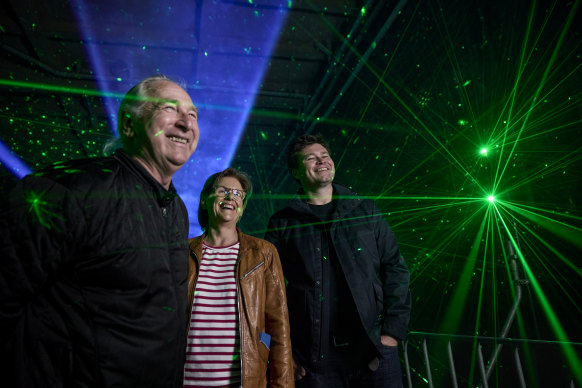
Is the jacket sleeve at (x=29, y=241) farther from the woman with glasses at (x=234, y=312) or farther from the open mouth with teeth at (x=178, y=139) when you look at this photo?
the woman with glasses at (x=234, y=312)

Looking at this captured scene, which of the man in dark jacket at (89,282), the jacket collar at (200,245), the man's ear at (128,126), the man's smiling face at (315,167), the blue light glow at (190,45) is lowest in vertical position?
the man in dark jacket at (89,282)

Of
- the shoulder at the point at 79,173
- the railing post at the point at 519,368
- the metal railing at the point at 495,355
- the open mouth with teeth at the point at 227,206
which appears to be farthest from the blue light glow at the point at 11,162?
the railing post at the point at 519,368

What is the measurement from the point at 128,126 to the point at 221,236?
1.00 m

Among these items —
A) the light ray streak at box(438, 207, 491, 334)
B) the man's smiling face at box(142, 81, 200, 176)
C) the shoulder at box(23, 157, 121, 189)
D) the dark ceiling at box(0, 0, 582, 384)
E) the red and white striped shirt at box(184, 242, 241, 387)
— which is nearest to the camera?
the shoulder at box(23, 157, 121, 189)

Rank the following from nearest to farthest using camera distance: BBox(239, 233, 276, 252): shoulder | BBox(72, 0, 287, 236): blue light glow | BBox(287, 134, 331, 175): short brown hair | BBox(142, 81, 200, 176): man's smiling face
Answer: BBox(142, 81, 200, 176): man's smiling face
BBox(239, 233, 276, 252): shoulder
BBox(287, 134, 331, 175): short brown hair
BBox(72, 0, 287, 236): blue light glow

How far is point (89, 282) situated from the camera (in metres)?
1.11

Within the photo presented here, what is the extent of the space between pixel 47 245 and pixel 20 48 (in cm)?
712

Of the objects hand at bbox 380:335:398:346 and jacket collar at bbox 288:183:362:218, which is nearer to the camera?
hand at bbox 380:335:398:346

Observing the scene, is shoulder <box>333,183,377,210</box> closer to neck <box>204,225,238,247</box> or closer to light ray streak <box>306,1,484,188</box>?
neck <box>204,225,238,247</box>

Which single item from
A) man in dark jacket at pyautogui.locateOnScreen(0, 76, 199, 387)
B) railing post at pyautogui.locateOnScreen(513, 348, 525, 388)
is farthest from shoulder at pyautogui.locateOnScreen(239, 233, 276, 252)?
railing post at pyautogui.locateOnScreen(513, 348, 525, 388)

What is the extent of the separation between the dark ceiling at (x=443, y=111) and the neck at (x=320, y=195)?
79.6 inches

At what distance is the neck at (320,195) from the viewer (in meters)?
2.58

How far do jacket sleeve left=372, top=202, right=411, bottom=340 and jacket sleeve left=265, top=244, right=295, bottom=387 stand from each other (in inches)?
25.2

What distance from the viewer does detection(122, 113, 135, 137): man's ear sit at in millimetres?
1517
